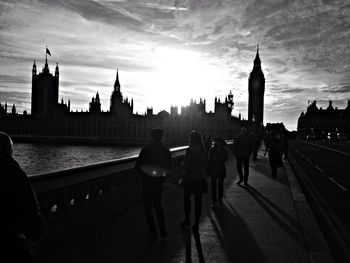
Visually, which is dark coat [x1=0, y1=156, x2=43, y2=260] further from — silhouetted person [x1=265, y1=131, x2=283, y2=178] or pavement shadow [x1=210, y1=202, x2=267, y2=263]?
silhouetted person [x1=265, y1=131, x2=283, y2=178]

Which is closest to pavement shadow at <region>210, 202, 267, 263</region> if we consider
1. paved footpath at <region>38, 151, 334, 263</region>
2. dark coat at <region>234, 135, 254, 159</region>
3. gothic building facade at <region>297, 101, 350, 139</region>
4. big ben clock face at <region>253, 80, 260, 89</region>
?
paved footpath at <region>38, 151, 334, 263</region>

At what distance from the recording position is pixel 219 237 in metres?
5.60

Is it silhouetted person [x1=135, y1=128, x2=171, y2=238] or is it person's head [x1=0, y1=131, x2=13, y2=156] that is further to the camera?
silhouetted person [x1=135, y1=128, x2=171, y2=238]

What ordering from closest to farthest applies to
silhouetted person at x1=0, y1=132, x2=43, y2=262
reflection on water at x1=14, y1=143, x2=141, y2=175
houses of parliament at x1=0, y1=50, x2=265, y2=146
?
silhouetted person at x1=0, y1=132, x2=43, y2=262
reflection on water at x1=14, y1=143, x2=141, y2=175
houses of parliament at x1=0, y1=50, x2=265, y2=146

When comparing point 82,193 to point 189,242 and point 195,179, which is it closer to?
point 195,179

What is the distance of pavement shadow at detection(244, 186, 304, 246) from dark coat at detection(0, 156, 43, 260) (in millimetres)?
4104

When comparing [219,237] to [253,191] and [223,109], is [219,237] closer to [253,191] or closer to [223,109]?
[253,191]

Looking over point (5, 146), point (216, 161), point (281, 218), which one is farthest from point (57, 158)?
point (5, 146)

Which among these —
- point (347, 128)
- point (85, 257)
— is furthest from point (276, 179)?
point (347, 128)

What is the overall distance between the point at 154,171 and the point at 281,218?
2.98 meters

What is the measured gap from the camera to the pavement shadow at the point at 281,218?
5820 mm

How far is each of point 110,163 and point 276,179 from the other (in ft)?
23.6

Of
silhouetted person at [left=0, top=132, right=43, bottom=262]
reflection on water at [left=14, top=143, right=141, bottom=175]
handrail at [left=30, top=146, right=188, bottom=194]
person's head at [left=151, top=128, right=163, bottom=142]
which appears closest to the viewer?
silhouetted person at [left=0, top=132, right=43, bottom=262]

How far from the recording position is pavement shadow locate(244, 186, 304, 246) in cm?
582
